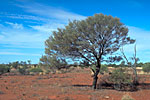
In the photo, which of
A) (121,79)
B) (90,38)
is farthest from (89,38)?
(121,79)

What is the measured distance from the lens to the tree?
16656 millimetres

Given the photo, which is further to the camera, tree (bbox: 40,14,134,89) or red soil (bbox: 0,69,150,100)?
tree (bbox: 40,14,134,89)

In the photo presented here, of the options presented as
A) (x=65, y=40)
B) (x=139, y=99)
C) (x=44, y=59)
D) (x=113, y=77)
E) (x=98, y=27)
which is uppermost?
(x=98, y=27)

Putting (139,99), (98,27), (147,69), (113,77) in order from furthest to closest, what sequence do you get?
1. (147,69)
2. (113,77)
3. (98,27)
4. (139,99)

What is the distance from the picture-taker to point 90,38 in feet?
55.6

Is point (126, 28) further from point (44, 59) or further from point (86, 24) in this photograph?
point (44, 59)

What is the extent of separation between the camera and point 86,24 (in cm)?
1675

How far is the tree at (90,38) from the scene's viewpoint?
16656 mm

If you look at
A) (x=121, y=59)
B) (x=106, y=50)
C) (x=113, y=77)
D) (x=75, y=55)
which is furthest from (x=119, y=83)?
(x=75, y=55)


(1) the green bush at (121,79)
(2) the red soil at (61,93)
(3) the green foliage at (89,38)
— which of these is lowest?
(2) the red soil at (61,93)

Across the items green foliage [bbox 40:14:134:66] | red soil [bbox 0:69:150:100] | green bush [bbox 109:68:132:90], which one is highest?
green foliage [bbox 40:14:134:66]

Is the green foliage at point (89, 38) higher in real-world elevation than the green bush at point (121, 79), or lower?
higher

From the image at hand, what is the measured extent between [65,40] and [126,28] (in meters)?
5.89

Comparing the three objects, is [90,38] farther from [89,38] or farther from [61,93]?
[61,93]
